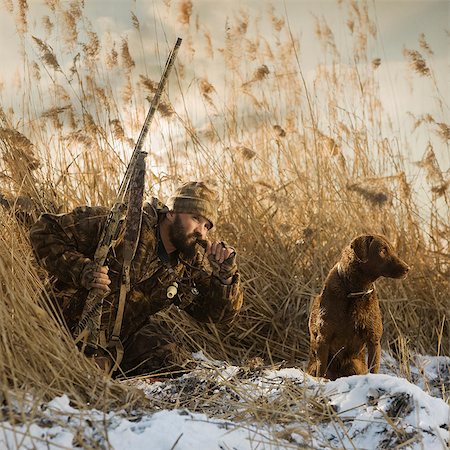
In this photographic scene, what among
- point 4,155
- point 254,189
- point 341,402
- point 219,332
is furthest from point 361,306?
point 4,155

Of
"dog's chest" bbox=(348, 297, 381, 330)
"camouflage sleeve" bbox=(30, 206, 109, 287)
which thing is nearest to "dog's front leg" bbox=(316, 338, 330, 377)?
"dog's chest" bbox=(348, 297, 381, 330)

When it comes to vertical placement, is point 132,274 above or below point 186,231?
below

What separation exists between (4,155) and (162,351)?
1.49 meters

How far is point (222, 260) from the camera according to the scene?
3721 millimetres

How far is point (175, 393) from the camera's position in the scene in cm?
267

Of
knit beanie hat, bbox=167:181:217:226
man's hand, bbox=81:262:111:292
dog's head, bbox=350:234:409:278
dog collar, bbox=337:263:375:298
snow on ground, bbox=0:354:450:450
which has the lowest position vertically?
snow on ground, bbox=0:354:450:450

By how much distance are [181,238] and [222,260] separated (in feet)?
0.85

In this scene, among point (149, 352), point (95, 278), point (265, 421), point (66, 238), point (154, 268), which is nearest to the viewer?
point (265, 421)

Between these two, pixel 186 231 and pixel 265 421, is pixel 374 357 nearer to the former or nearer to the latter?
pixel 186 231

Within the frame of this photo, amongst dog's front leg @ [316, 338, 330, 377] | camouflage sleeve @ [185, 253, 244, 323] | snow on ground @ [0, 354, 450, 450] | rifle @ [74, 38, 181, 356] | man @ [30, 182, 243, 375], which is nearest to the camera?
snow on ground @ [0, 354, 450, 450]

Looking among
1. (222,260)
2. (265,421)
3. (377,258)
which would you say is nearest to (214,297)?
(222,260)

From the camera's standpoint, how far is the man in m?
3.57

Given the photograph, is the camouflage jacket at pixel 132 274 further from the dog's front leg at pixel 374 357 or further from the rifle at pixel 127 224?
the dog's front leg at pixel 374 357

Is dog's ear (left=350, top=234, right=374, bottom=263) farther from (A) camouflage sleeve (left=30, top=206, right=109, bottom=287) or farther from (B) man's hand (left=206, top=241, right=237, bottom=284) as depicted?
(A) camouflage sleeve (left=30, top=206, right=109, bottom=287)
